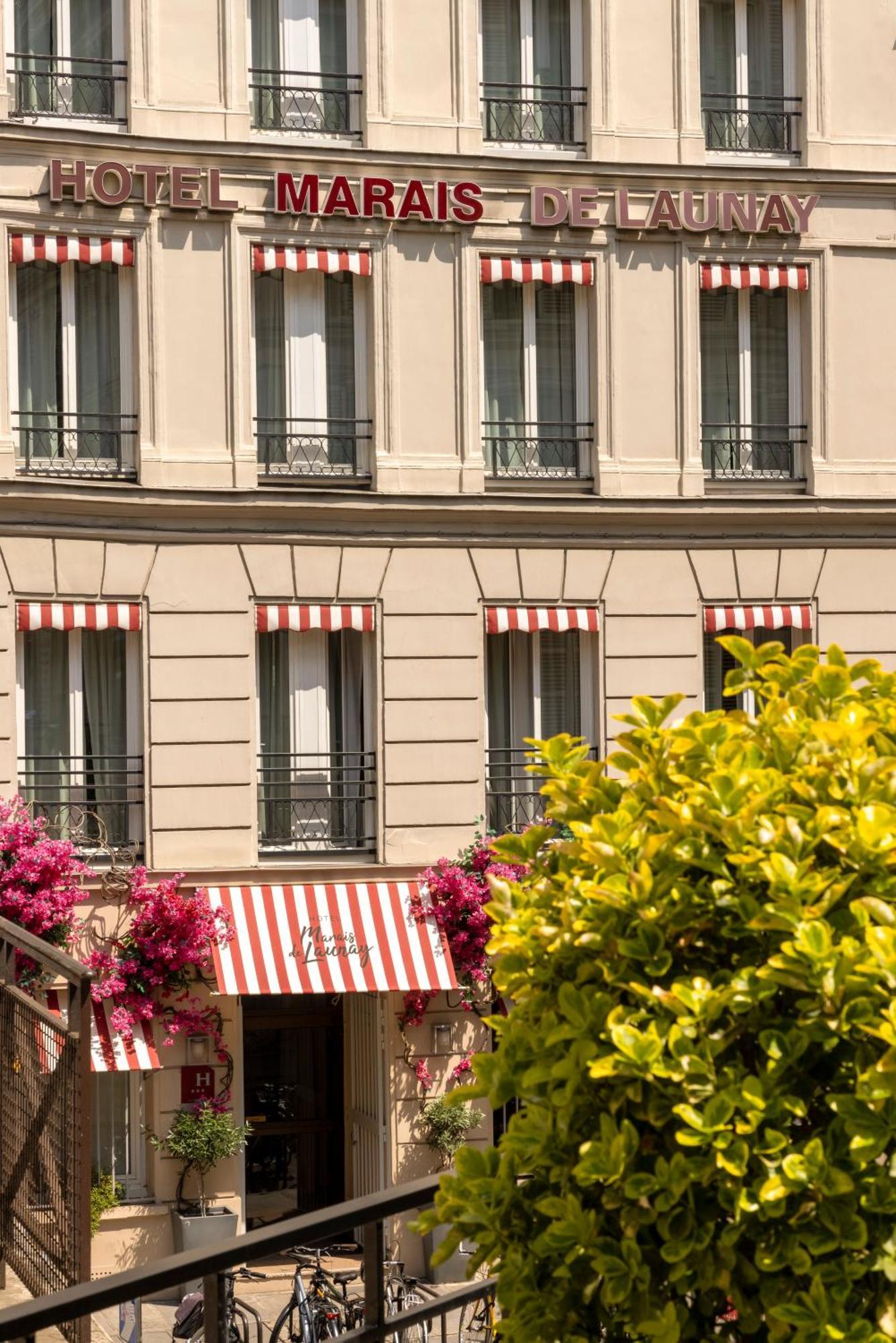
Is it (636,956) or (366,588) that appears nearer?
(636,956)

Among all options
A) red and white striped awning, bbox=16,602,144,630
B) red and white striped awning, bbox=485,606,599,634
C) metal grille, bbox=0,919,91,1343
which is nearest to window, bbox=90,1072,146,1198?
red and white striped awning, bbox=16,602,144,630

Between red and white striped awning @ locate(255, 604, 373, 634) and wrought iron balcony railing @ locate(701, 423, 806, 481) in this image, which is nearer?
red and white striped awning @ locate(255, 604, 373, 634)

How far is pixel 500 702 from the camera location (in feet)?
80.0

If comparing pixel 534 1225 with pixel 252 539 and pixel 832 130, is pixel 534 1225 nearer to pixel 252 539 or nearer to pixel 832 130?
pixel 252 539

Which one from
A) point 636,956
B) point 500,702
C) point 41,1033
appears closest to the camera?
point 636,956

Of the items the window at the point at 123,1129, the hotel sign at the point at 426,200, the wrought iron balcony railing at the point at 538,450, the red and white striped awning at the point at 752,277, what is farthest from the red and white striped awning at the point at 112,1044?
the red and white striped awning at the point at 752,277

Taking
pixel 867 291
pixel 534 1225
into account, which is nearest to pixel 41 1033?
pixel 534 1225

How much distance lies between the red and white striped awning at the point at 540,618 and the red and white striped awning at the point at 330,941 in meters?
3.29

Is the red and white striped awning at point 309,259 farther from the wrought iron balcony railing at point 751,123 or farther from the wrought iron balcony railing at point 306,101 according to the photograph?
the wrought iron balcony railing at point 751,123

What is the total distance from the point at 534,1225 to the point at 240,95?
789 inches

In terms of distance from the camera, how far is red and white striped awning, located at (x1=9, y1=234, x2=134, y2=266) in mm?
22203

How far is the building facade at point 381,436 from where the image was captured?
22.7 m

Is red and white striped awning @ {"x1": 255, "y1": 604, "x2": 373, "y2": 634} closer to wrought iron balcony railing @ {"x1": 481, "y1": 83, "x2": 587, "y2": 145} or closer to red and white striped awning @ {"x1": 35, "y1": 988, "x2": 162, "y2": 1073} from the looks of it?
red and white striped awning @ {"x1": 35, "y1": 988, "x2": 162, "y2": 1073}

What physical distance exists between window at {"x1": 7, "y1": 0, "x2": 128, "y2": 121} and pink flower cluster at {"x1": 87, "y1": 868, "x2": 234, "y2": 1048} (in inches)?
344
